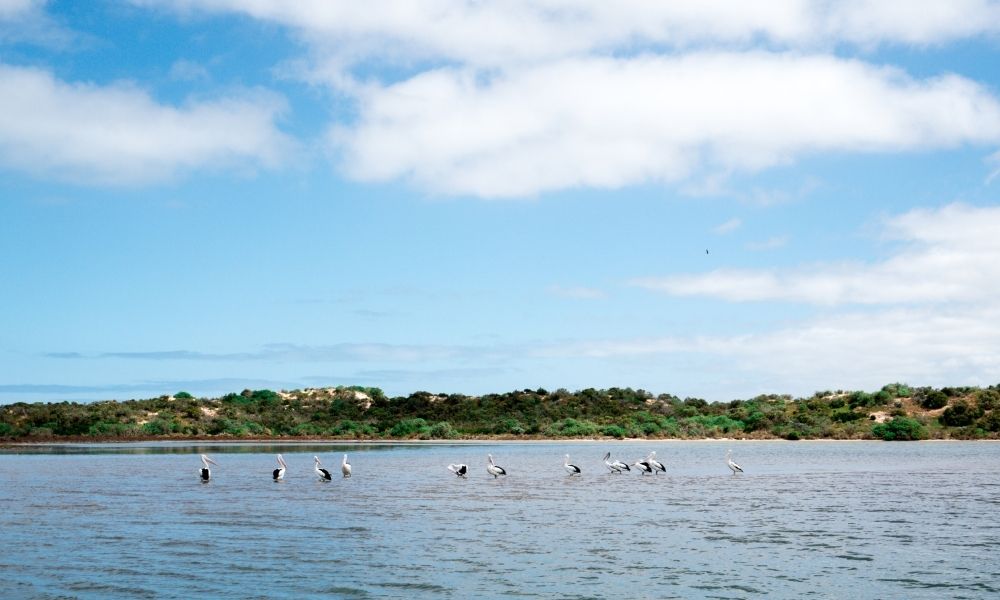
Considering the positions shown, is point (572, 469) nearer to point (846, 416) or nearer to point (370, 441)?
point (846, 416)

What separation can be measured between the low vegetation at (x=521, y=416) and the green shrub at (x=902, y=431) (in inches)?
2.9

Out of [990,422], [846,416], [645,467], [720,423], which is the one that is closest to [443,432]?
[720,423]

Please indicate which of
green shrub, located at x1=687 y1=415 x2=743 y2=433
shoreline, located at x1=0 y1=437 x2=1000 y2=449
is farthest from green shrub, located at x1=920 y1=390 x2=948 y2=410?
green shrub, located at x1=687 y1=415 x2=743 y2=433

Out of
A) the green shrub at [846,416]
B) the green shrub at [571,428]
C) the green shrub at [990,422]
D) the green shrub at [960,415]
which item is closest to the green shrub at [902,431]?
the green shrub at [960,415]

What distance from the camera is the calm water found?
631 inches

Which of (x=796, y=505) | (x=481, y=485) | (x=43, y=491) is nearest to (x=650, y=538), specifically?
(x=796, y=505)

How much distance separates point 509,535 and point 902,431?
5669cm

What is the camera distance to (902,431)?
70.2 meters

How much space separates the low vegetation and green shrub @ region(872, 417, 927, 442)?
0.07 meters

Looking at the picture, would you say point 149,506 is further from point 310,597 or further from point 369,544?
point 310,597

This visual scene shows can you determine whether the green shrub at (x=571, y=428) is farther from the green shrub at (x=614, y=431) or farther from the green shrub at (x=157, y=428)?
the green shrub at (x=157, y=428)

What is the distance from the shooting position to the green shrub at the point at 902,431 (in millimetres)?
70062

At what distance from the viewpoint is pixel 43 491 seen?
32.9 m

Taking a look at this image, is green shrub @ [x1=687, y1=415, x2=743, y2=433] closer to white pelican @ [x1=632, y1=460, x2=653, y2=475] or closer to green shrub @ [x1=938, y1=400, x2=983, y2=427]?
green shrub @ [x1=938, y1=400, x2=983, y2=427]
